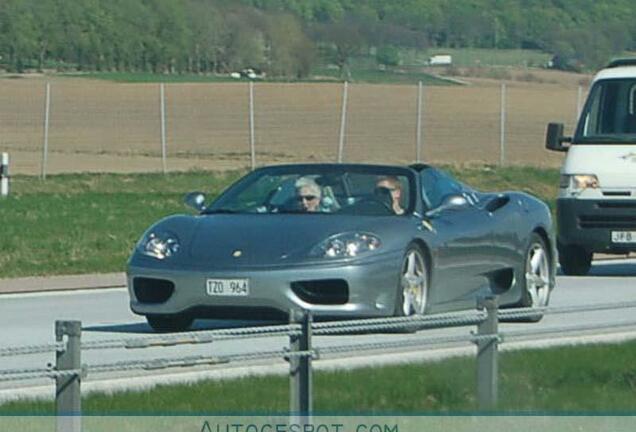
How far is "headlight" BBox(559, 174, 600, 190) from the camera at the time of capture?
2077 centimetres

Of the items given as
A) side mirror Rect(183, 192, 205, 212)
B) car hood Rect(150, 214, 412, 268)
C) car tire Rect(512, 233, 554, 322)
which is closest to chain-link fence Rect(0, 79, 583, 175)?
car tire Rect(512, 233, 554, 322)

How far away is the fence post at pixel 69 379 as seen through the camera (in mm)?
8117

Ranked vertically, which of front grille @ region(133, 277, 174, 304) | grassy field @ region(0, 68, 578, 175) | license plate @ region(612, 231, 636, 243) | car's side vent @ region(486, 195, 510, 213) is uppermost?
car's side vent @ region(486, 195, 510, 213)

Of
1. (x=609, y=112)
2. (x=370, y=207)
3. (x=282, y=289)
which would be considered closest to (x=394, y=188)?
(x=370, y=207)

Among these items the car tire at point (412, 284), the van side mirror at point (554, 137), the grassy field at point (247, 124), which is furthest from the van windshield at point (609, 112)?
the grassy field at point (247, 124)

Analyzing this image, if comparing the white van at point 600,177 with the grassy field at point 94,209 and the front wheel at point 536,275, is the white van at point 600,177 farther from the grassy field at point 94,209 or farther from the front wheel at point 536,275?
the grassy field at point 94,209

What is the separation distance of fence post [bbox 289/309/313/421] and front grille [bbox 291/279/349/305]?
447 centimetres

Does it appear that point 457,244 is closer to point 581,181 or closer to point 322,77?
point 581,181

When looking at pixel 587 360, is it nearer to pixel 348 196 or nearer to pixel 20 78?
pixel 348 196

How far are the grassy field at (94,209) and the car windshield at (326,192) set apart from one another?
571 centimetres

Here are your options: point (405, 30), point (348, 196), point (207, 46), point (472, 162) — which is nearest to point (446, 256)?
point (348, 196)

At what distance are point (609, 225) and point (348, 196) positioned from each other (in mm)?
6412

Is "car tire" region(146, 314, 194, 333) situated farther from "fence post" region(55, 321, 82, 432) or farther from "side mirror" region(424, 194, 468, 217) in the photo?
"fence post" region(55, 321, 82, 432)

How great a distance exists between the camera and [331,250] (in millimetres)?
13844
